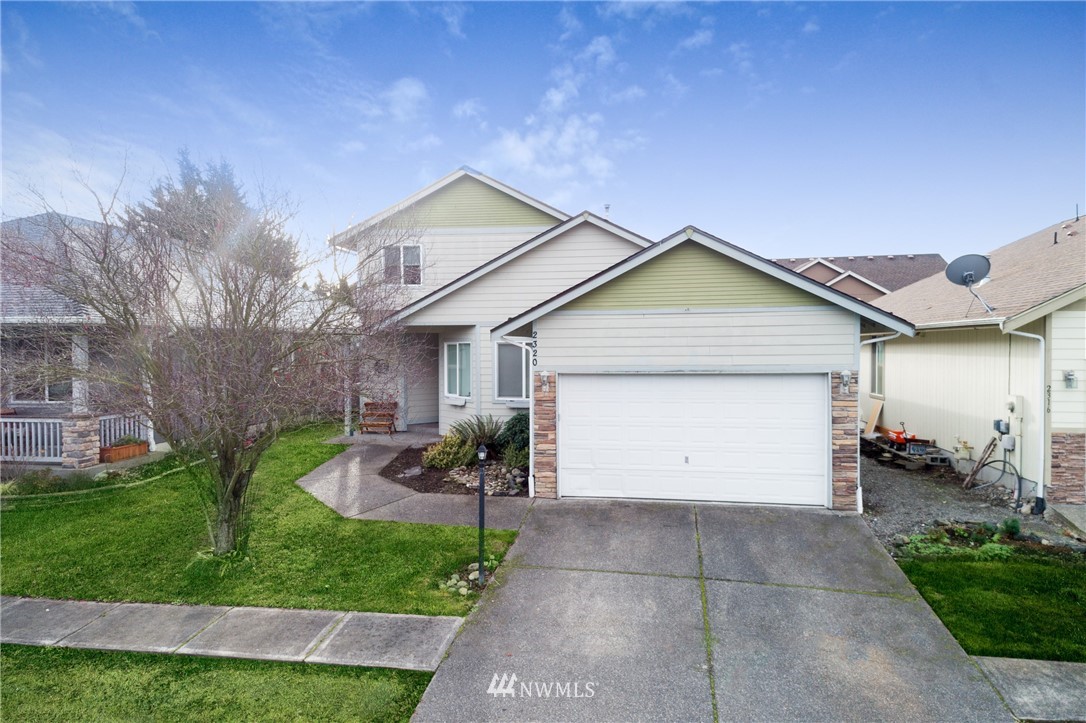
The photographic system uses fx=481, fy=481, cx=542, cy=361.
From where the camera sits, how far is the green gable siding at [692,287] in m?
7.85

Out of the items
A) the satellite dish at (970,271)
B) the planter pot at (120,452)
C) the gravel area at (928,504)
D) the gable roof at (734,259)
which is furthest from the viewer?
the planter pot at (120,452)

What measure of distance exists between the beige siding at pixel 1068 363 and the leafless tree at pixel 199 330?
11.4 m

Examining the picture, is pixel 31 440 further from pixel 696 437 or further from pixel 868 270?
pixel 868 270

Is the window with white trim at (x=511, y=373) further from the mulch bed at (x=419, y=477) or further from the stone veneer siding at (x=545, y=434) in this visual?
the stone veneer siding at (x=545, y=434)

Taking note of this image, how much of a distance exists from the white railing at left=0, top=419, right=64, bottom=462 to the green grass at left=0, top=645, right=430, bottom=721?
344 inches

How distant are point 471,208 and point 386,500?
9671 mm

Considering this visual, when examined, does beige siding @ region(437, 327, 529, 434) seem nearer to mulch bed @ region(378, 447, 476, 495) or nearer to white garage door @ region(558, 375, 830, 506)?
mulch bed @ region(378, 447, 476, 495)

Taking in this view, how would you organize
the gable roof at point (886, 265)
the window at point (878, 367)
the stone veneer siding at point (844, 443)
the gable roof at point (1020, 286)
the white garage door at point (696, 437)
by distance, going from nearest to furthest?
the stone veneer siding at point (844, 443) < the white garage door at point (696, 437) < the gable roof at point (1020, 286) < the window at point (878, 367) < the gable roof at point (886, 265)

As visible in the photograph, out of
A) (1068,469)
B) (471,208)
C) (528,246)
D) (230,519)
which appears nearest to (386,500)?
(230,519)

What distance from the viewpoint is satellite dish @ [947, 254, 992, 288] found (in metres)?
8.69

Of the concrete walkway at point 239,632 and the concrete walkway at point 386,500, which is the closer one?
the concrete walkway at point 239,632

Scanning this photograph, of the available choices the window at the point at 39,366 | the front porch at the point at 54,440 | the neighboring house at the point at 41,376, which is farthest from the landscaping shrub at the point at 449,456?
the front porch at the point at 54,440

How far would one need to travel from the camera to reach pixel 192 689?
390 centimetres

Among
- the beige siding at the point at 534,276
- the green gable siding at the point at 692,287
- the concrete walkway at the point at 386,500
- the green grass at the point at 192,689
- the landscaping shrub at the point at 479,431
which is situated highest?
the beige siding at the point at 534,276
